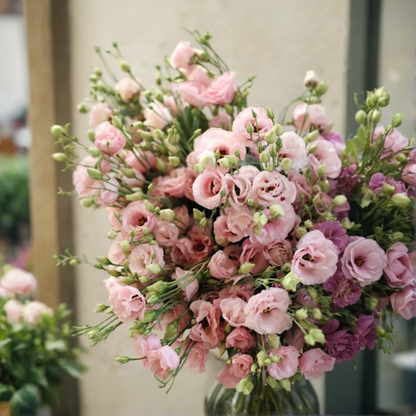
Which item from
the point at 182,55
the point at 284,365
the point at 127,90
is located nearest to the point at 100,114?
the point at 127,90

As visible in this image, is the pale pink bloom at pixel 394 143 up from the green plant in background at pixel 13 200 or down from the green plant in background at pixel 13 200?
up

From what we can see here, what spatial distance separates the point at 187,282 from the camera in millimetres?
615

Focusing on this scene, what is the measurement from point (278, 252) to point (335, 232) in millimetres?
79

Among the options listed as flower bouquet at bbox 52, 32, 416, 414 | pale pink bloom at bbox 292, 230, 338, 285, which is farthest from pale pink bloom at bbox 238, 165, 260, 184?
pale pink bloom at bbox 292, 230, 338, 285

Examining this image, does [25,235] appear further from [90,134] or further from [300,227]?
[300,227]

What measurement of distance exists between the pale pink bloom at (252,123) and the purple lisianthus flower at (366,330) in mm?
285

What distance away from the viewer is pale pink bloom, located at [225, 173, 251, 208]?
1.85 feet

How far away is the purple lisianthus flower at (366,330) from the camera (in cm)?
63

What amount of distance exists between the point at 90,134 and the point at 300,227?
1.16ft

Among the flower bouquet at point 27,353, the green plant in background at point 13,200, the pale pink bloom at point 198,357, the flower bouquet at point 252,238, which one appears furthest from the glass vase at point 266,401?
the green plant in background at point 13,200

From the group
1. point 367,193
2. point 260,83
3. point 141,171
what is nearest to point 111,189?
point 141,171

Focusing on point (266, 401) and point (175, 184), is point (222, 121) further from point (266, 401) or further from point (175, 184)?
point (266, 401)

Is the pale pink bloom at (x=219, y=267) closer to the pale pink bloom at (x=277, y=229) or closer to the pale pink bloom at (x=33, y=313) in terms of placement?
the pale pink bloom at (x=277, y=229)

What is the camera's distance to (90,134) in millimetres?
722
